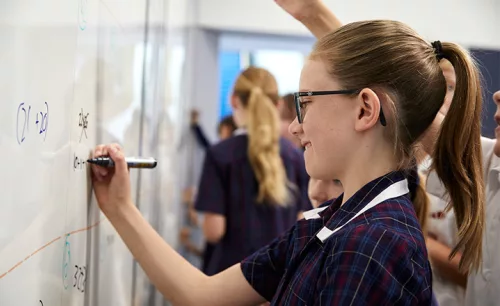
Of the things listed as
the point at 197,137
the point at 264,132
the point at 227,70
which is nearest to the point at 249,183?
the point at 264,132

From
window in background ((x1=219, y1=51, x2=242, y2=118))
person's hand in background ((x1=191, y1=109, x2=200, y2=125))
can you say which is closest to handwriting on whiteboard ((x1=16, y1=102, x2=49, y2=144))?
person's hand in background ((x1=191, y1=109, x2=200, y2=125))

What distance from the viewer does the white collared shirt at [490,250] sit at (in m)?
1.25

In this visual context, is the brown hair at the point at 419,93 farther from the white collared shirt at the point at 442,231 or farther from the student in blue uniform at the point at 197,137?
the student in blue uniform at the point at 197,137

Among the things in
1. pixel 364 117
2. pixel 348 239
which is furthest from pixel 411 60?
pixel 348 239

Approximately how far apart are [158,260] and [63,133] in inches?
15.4

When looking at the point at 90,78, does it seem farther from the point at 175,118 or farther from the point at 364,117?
the point at 175,118

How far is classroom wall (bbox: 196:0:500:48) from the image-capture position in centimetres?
418

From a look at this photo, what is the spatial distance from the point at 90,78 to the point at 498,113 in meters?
0.71

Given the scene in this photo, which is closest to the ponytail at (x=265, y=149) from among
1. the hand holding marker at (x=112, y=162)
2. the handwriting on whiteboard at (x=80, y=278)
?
the hand holding marker at (x=112, y=162)

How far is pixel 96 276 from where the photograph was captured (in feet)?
3.77

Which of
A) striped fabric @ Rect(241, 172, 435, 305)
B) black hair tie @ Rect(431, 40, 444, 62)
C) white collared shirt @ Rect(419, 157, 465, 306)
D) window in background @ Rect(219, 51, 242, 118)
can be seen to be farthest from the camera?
window in background @ Rect(219, 51, 242, 118)

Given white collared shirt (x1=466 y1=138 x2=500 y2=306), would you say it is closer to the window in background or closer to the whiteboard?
the whiteboard

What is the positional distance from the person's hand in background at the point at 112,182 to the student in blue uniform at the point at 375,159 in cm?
1

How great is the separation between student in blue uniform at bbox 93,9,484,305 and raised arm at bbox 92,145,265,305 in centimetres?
5
